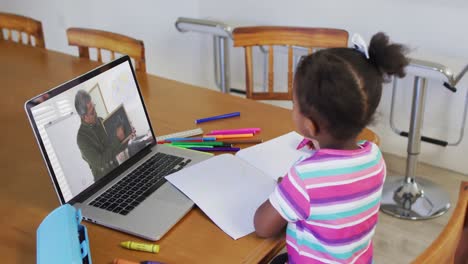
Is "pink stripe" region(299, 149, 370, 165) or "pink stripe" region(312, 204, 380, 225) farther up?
"pink stripe" region(299, 149, 370, 165)

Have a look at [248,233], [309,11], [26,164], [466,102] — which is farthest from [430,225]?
[26,164]

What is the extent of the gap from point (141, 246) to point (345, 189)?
1.28 ft

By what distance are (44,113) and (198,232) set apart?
1.24ft

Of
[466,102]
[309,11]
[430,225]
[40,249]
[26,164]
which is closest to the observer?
[40,249]

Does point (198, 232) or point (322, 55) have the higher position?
point (322, 55)

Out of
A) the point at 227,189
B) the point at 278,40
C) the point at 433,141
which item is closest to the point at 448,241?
the point at 227,189

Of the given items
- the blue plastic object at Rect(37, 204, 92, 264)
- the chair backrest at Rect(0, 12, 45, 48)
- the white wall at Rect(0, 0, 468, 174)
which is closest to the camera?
the blue plastic object at Rect(37, 204, 92, 264)

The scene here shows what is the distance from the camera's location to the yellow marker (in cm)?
98

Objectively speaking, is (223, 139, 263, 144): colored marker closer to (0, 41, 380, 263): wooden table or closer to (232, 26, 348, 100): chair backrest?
(0, 41, 380, 263): wooden table

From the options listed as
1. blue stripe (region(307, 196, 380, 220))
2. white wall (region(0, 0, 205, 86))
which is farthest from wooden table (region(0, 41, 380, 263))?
white wall (region(0, 0, 205, 86))

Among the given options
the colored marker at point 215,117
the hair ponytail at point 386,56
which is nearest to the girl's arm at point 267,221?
the hair ponytail at point 386,56

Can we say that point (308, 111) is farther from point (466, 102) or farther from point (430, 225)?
point (466, 102)

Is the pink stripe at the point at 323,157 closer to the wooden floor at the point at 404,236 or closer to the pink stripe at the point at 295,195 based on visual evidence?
the pink stripe at the point at 295,195

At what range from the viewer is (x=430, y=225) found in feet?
7.79
